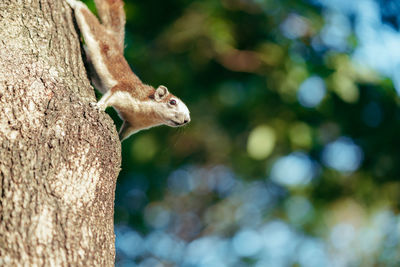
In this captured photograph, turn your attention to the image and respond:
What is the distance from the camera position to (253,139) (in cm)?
684

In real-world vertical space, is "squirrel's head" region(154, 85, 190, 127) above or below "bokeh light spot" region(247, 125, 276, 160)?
above

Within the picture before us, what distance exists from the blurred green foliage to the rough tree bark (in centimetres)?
245

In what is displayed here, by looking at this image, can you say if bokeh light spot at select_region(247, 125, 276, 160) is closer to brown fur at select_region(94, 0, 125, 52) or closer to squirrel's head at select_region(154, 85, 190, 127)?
squirrel's head at select_region(154, 85, 190, 127)

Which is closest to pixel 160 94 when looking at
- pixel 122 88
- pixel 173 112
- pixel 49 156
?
pixel 173 112

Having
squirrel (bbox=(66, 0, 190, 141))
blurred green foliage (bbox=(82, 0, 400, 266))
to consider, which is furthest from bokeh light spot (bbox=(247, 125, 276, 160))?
squirrel (bbox=(66, 0, 190, 141))

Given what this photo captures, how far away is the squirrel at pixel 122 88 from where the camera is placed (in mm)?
4433

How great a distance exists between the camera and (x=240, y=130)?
8773 millimetres

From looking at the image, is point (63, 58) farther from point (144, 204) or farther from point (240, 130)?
point (144, 204)

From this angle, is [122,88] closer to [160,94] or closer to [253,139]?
[160,94]

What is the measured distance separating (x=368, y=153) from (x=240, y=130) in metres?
2.26

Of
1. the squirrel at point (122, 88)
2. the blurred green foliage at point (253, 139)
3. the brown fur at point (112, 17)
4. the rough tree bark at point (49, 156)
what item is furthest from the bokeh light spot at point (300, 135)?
the rough tree bark at point (49, 156)

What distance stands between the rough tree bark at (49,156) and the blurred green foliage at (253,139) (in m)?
2.45

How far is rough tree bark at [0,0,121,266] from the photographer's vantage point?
2297mm

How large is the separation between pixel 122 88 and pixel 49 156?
1987 millimetres
